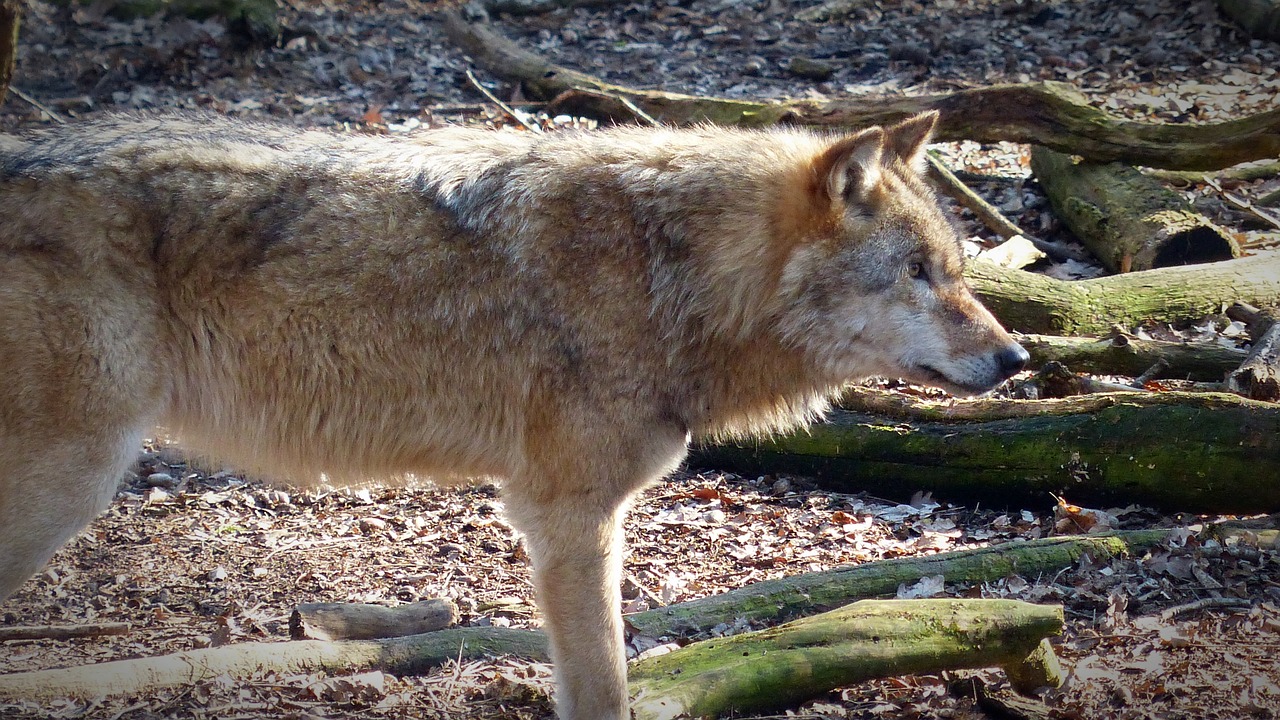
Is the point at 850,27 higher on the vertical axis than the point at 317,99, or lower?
higher

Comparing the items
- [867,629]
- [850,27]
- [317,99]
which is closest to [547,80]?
[317,99]

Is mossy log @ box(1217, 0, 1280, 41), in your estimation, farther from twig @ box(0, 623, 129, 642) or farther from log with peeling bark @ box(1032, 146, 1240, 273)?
twig @ box(0, 623, 129, 642)

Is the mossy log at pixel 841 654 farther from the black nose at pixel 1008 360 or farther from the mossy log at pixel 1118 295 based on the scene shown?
the mossy log at pixel 1118 295

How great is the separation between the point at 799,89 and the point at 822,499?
6.96 m

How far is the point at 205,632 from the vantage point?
4492 millimetres

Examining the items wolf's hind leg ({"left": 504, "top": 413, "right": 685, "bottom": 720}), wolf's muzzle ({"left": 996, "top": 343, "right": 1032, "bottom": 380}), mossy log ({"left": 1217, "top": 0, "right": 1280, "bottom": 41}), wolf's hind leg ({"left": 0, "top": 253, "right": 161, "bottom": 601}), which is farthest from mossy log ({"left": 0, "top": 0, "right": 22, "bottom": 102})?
mossy log ({"left": 1217, "top": 0, "right": 1280, "bottom": 41})

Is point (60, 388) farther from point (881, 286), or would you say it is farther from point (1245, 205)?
point (1245, 205)

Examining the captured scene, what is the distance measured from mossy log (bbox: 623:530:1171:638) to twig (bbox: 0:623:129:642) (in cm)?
219

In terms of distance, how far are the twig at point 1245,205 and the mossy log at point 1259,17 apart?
154 inches

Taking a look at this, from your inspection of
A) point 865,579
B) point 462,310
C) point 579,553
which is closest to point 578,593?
point 579,553

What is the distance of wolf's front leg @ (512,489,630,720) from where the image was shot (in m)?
3.81

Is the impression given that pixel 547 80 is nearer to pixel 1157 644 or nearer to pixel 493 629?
pixel 493 629

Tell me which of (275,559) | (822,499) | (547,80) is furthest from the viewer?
(547,80)

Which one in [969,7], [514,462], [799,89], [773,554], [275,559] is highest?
[969,7]
